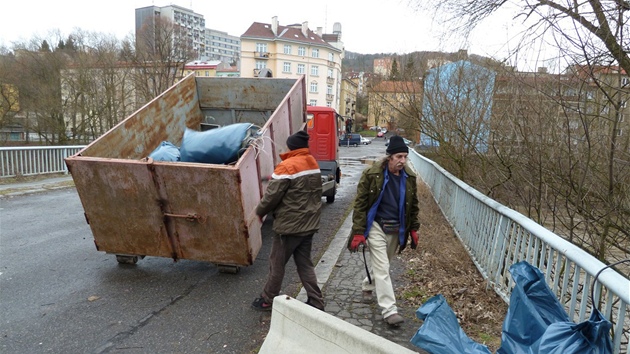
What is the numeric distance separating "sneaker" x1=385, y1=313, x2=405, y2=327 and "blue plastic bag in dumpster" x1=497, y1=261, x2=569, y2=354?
112 cm

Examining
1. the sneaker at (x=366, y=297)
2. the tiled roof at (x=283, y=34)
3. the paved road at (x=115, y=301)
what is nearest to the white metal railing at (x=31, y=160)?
the paved road at (x=115, y=301)

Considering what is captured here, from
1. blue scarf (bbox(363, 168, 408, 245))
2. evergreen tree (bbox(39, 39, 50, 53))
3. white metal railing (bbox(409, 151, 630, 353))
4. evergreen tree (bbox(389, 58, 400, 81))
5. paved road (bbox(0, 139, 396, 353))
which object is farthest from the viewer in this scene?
evergreen tree (bbox(39, 39, 50, 53))

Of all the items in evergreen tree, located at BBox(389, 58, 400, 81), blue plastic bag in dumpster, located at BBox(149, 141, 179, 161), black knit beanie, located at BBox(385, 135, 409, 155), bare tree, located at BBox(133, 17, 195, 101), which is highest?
bare tree, located at BBox(133, 17, 195, 101)

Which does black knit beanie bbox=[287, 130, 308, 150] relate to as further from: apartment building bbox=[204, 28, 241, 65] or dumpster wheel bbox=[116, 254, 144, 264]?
apartment building bbox=[204, 28, 241, 65]

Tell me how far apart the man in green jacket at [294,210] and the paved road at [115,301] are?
0.49 meters

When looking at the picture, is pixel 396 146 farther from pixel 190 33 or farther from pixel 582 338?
pixel 190 33

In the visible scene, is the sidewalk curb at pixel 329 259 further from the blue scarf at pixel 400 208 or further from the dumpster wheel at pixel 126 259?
the dumpster wheel at pixel 126 259

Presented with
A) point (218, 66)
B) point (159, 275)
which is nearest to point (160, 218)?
point (159, 275)

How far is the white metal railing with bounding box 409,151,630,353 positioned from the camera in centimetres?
208

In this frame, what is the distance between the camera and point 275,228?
12.2 ft

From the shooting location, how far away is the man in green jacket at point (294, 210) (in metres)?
3.66

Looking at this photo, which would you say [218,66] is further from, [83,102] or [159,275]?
[159,275]

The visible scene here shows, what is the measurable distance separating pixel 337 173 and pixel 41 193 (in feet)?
25.1

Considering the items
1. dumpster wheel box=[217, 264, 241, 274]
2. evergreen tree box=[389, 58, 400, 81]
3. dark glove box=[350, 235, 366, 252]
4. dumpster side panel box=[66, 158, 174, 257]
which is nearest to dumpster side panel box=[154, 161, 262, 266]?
dumpster side panel box=[66, 158, 174, 257]
